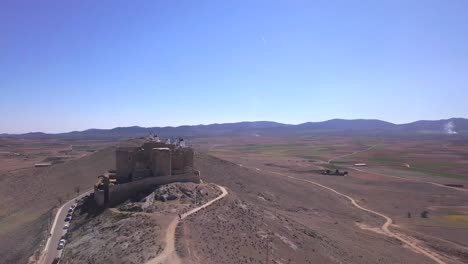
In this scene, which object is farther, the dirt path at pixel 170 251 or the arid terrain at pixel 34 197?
the arid terrain at pixel 34 197

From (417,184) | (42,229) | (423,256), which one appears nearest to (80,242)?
(42,229)

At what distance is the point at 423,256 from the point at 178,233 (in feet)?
72.1

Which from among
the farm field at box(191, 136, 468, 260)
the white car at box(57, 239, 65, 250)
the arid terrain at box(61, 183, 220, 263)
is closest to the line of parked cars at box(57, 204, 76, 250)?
the white car at box(57, 239, 65, 250)

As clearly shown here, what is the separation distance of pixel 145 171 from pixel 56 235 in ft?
30.5

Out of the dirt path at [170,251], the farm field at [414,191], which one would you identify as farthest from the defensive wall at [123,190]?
the farm field at [414,191]

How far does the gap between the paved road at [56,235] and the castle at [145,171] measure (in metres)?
3.55

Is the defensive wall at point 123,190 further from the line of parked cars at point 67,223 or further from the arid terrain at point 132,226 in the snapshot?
the line of parked cars at point 67,223

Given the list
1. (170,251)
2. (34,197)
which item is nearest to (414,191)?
(34,197)

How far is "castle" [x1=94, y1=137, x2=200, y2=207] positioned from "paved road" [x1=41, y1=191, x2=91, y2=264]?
355cm

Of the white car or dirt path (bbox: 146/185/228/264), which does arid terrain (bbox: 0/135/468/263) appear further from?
the white car

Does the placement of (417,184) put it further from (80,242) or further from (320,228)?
(80,242)

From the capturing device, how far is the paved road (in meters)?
32.1

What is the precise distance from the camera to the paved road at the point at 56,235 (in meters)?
32.1

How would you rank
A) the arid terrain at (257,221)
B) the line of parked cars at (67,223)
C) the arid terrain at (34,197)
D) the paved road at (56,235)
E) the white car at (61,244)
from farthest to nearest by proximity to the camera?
the arid terrain at (34,197) → the line of parked cars at (67,223) → the white car at (61,244) → the paved road at (56,235) → the arid terrain at (257,221)
